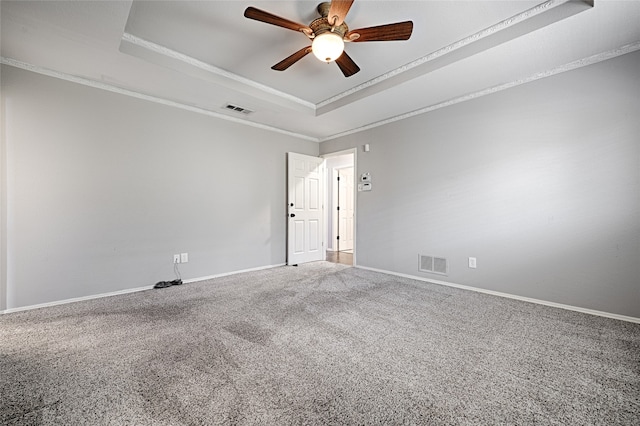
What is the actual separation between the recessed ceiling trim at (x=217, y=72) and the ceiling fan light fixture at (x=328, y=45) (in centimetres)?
142

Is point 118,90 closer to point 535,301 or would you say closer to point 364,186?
point 364,186

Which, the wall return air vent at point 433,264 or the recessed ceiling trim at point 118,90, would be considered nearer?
the recessed ceiling trim at point 118,90

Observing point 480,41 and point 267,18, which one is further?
point 480,41

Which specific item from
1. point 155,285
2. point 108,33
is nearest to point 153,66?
point 108,33

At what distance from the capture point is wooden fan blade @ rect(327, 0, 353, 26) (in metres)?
1.87

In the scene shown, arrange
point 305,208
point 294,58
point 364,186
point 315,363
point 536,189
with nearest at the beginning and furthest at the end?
point 315,363, point 294,58, point 536,189, point 364,186, point 305,208

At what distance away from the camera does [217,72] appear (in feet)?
10.3

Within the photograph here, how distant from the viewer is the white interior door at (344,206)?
7.12 meters

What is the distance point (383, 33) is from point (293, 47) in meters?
1.05

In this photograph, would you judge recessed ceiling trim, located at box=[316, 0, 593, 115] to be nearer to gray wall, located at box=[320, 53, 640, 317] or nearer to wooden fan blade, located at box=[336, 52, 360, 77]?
wooden fan blade, located at box=[336, 52, 360, 77]

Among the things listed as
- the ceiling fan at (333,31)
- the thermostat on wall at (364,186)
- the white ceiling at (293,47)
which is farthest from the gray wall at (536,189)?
the ceiling fan at (333,31)

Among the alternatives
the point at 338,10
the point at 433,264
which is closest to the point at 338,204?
the point at 433,264

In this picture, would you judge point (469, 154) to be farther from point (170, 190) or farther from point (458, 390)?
point (170, 190)

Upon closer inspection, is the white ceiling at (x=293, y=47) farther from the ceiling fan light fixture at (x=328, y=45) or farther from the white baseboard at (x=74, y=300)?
the white baseboard at (x=74, y=300)
